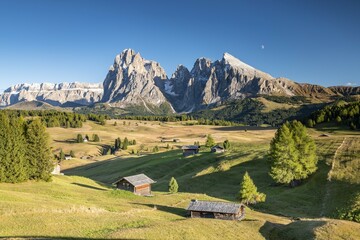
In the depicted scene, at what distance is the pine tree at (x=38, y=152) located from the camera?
66.4 meters

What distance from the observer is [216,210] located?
53.0 m

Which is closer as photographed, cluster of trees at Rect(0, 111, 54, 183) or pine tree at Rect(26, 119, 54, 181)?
cluster of trees at Rect(0, 111, 54, 183)

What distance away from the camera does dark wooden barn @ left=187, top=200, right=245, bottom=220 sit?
52.0 m

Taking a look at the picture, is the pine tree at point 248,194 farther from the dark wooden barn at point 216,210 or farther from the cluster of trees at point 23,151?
the cluster of trees at point 23,151

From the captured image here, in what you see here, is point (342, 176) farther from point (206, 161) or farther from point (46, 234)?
point (46, 234)

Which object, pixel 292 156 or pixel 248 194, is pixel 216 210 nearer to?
pixel 248 194

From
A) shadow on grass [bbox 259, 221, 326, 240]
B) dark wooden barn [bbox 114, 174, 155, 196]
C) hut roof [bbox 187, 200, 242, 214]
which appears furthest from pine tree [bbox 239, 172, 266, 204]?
dark wooden barn [bbox 114, 174, 155, 196]

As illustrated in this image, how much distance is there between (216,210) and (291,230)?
42.4 ft

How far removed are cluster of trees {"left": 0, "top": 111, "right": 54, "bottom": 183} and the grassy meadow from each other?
2.41 m

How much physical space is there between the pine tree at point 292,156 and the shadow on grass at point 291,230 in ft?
96.5

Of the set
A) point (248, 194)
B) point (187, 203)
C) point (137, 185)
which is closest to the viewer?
point (187, 203)

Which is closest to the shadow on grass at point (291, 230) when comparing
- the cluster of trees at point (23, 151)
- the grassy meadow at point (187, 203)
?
the grassy meadow at point (187, 203)

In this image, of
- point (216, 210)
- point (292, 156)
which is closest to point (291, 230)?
point (216, 210)

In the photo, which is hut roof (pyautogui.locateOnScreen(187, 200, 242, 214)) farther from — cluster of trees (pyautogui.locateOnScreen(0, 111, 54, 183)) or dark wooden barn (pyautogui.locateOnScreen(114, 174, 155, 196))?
cluster of trees (pyautogui.locateOnScreen(0, 111, 54, 183))
